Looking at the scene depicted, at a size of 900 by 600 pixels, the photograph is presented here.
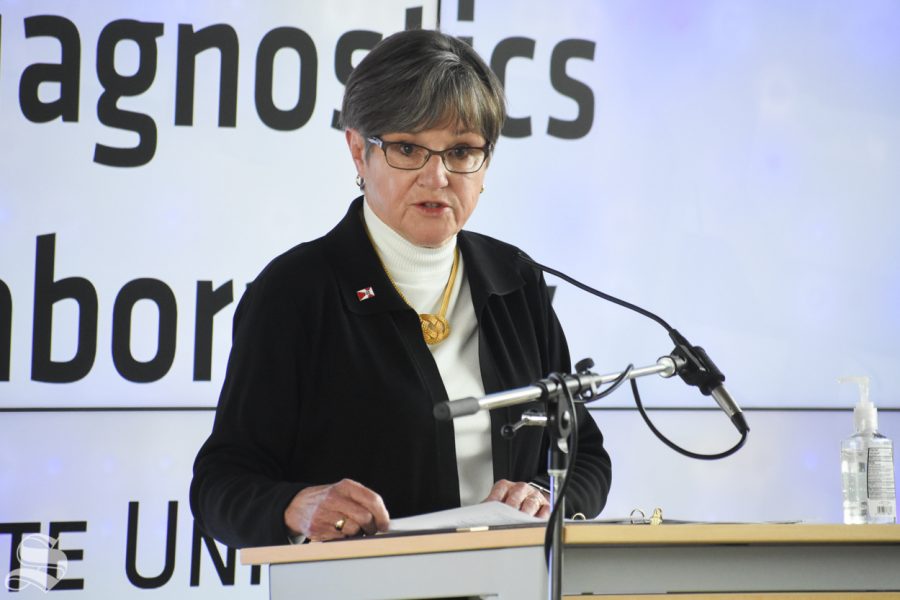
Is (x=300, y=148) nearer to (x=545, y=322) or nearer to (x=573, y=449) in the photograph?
(x=545, y=322)

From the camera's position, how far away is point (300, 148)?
2.92m

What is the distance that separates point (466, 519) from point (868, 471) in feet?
3.15

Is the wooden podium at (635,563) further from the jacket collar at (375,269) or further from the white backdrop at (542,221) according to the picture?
the white backdrop at (542,221)

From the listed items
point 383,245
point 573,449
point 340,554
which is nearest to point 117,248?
point 383,245

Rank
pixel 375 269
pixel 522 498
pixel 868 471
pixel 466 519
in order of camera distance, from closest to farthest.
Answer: pixel 466 519 → pixel 522 498 → pixel 375 269 → pixel 868 471

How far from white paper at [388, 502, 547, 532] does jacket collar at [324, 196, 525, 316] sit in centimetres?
52

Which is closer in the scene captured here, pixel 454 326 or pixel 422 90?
pixel 422 90

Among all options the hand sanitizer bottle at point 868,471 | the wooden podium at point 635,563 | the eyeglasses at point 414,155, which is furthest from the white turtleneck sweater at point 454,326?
the hand sanitizer bottle at point 868,471

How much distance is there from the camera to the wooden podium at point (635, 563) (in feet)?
3.61

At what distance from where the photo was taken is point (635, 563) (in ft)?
3.70

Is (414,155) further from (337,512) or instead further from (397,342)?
(337,512)

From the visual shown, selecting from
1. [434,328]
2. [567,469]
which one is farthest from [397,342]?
[567,469]

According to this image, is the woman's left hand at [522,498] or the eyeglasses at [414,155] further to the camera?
the eyeglasses at [414,155]

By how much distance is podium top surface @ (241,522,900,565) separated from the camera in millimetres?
1084
